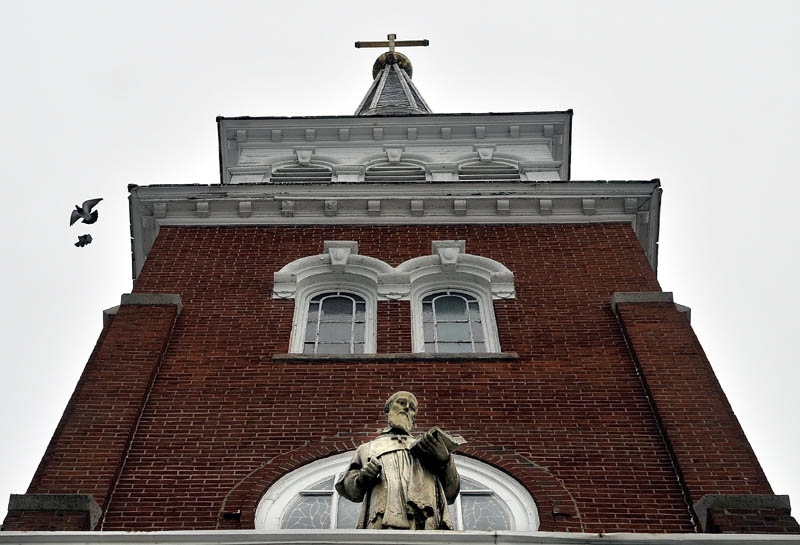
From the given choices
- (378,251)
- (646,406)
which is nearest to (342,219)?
(378,251)

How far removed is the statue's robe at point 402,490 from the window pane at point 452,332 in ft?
21.1

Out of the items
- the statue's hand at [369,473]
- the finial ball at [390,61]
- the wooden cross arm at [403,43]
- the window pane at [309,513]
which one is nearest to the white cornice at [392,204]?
the window pane at [309,513]

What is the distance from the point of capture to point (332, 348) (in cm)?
1689

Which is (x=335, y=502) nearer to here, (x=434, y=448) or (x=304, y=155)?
(x=434, y=448)

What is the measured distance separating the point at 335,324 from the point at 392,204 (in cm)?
327

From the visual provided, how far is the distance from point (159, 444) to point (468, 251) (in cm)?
643

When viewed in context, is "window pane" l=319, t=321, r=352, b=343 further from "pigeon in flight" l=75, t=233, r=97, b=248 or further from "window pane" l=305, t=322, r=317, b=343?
"pigeon in flight" l=75, t=233, r=97, b=248

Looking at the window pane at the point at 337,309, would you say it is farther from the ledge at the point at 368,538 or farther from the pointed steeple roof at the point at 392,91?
the pointed steeple roof at the point at 392,91

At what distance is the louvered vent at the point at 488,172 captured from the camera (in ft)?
79.8

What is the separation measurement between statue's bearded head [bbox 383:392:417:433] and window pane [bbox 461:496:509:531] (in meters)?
2.21

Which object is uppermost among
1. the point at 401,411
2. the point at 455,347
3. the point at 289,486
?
the point at 455,347

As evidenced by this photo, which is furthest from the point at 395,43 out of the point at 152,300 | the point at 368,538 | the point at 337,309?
the point at 368,538

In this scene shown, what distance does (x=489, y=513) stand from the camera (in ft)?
42.9

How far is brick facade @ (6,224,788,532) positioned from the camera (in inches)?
519
